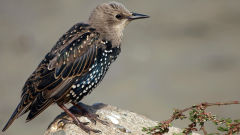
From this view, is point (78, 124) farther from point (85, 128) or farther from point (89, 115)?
point (89, 115)

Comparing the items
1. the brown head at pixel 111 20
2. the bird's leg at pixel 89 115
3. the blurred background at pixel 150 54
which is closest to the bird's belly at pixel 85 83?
the bird's leg at pixel 89 115

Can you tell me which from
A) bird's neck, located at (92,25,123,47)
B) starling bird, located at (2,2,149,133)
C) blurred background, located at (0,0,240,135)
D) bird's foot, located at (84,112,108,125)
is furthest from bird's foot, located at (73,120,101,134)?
blurred background, located at (0,0,240,135)

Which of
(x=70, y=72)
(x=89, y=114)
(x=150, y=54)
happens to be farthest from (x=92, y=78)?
(x=150, y=54)

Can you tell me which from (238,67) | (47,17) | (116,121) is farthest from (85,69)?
(47,17)

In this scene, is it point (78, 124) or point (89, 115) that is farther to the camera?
point (89, 115)

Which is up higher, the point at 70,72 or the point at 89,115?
the point at 70,72

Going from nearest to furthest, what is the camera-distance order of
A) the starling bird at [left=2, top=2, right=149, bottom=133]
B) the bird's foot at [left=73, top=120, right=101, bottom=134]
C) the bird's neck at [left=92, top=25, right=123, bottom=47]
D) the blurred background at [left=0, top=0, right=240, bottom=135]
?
1. the bird's foot at [left=73, top=120, right=101, bottom=134]
2. the starling bird at [left=2, top=2, right=149, bottom=133]
3. the bird's neck at [left=92, top=25, right=123, bottom=47]
4. the blurred background at [left=0, top=0, right=240, bottom=135]

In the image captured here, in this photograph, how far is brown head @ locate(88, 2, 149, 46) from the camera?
638 cm

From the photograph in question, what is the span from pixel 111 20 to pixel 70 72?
896 mm

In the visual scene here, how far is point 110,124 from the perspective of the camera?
5914 mm

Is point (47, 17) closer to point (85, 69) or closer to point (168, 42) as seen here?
point (168, 42)

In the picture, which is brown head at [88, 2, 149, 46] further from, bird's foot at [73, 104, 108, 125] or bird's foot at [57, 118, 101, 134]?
bird's foot at [57, 118, 101, 134]

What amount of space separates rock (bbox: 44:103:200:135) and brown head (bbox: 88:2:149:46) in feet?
2.39

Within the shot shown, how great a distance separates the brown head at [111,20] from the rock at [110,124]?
0.73m
